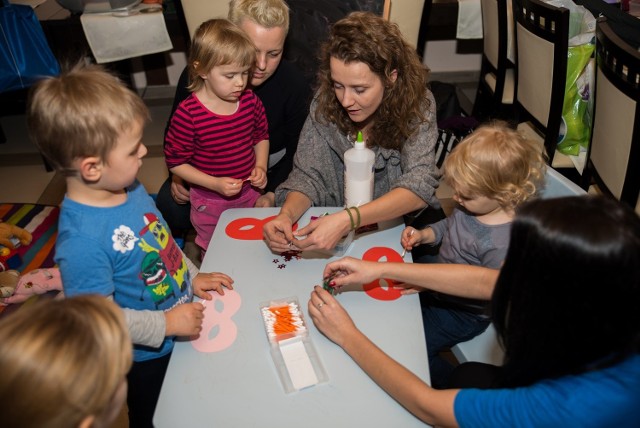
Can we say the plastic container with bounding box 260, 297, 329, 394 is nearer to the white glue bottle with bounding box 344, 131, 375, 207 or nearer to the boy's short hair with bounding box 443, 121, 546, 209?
the white glue bottle with bounding box 344, 131, 375, 207

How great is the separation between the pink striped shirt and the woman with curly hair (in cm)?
20

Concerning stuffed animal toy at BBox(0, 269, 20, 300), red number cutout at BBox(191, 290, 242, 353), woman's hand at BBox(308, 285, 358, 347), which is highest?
woman's hand at BBox(308, 285, 358, 347)

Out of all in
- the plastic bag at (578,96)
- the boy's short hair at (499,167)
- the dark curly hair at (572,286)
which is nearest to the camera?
the dark curly hair at (572,286)

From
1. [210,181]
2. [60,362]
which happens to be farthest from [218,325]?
[210,181]

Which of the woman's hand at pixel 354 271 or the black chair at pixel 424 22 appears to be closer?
the woman's hand at pixel 354 271

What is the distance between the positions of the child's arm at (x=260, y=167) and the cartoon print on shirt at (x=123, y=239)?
68 cm

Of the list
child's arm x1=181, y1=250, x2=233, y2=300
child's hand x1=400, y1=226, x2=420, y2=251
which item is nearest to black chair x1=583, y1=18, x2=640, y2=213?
child's hand x1=400, y1=226, x2=420, y2=251

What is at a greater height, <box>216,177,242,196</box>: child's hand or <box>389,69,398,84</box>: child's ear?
<box>389,69,398,84</box>: child's ear

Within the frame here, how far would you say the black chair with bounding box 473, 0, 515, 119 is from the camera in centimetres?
275

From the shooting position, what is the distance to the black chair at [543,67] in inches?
83.6

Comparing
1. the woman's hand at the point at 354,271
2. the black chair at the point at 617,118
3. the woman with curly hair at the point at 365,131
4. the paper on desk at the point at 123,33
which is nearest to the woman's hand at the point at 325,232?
the woman with curly hair at the point at 365,131

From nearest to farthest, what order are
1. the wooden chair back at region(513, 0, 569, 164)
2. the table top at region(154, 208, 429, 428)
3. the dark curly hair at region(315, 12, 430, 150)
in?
the table top at region(154, 208, 429, 428)
the dark curly hair at region(315, 12, 430, 150)
the wooden chair back at region(513, 0, 569, 164)

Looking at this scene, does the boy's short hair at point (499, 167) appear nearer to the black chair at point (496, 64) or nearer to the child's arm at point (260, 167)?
the child's arm at point (260, 167)

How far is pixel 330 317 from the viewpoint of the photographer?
1.11 meters
